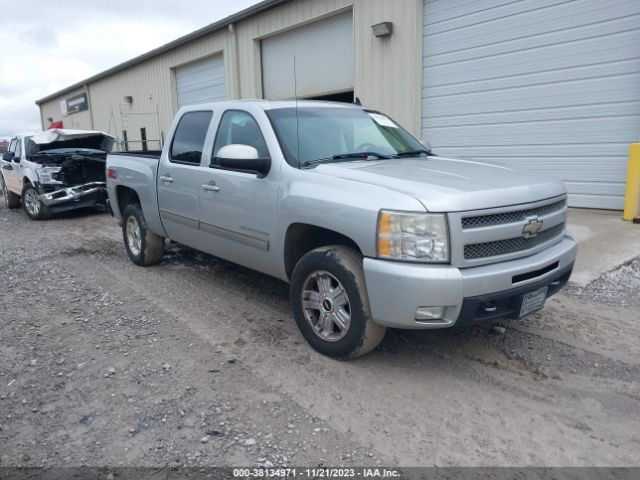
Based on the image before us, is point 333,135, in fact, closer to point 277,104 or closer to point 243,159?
point 277,104

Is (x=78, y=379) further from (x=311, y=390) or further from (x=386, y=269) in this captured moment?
(x=386, y=269)

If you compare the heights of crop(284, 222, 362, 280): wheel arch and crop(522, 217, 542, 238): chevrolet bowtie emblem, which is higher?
crop(522, 217, 542, 238): chevrolet bowtie emblem

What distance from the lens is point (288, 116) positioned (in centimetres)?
447

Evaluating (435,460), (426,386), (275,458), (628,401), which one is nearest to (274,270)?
(426,386)

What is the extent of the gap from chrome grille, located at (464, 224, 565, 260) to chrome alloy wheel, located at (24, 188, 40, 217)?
33.0 feet

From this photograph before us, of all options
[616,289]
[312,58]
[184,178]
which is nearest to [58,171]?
[312,58]

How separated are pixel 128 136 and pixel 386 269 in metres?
23.5

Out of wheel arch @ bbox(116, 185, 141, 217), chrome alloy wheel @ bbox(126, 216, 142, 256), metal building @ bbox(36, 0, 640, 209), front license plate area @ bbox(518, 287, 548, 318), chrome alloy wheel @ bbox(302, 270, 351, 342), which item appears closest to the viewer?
front license plate area @ bbox(518, 287, 548, 318)

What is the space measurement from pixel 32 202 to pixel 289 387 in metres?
9.68

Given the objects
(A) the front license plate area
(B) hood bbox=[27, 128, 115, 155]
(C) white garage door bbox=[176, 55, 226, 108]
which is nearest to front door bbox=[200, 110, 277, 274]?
(A) the front license plate area

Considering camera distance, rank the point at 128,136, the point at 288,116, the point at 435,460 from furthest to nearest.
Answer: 1. the point at 128,136
2. the point at 288,116
3. the point at 435,460

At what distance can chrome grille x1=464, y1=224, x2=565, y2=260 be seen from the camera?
3.20 meters

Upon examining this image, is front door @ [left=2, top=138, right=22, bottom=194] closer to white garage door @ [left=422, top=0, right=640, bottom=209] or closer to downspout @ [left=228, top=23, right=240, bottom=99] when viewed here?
downspout @ [left=228, top=23, right=240, bottom=99]

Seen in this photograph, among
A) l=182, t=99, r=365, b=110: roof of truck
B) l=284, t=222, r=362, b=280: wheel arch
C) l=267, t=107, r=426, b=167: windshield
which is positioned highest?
l=182, t=99, r=365, b=110: roof of truck
